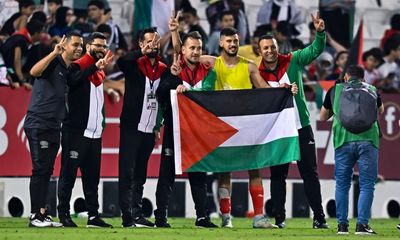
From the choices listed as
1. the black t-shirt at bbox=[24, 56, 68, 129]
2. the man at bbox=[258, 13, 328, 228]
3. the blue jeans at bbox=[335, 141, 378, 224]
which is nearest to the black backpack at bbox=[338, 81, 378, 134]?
the blue jeans at bbox=[335, 141, 378, 224]

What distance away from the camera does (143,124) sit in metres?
18.7

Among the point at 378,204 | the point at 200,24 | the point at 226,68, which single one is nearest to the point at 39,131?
the point at 226,68

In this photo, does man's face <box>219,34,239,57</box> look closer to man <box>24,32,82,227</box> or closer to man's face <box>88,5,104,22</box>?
man <box>24,32,82,227</box>

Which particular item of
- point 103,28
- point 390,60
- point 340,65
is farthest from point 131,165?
point 390,60

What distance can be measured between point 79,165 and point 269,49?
280 centimetres

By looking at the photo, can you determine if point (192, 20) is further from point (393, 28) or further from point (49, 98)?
point (49, 98)

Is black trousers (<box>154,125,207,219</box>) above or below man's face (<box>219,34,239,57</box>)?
below

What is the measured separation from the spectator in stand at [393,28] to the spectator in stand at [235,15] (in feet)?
8.66

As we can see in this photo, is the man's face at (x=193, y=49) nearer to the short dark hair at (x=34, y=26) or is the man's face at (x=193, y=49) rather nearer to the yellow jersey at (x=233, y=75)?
the yellow jersey at (x=233, y=75)

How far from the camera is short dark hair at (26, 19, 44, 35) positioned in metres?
23.3

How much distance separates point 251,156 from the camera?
757 inches

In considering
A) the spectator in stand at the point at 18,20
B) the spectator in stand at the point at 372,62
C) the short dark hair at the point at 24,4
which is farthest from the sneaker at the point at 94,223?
the spectator in stand at the point at 372,62

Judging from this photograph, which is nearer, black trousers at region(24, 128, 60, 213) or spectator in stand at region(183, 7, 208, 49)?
black trousers at region(24, 128, 60, 213)

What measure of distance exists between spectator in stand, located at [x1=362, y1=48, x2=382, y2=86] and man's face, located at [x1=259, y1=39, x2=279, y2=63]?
7.09 metres
